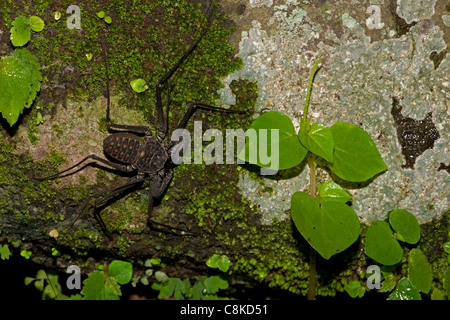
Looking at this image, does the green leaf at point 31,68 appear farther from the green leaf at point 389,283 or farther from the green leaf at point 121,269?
the green leaf at point 389,283

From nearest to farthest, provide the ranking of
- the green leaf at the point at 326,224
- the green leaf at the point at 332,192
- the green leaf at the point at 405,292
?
1. the green leaf at the point at 326,224
2. the green leaf at the point at 332,192
3. the green leaf at the point at 405,292

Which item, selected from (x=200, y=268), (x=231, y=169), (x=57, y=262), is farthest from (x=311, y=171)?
(x=57, y=262)

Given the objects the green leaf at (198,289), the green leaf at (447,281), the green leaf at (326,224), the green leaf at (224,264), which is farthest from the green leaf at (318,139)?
the green leaf at (198,289)

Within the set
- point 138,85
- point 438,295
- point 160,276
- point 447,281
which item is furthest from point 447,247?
point 138,85

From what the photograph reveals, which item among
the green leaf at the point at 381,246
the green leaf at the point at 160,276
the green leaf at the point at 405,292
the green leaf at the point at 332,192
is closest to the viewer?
the green leaf at the point at 332,192

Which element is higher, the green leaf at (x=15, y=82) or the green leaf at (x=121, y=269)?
the green leaf at (x=15, y=82)

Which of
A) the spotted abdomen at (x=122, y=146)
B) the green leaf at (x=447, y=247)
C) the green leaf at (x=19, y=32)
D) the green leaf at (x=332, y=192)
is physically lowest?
the green leaf at (x=447, y=247)

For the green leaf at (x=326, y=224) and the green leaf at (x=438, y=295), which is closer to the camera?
the green leaf at (x=326, y=224)
